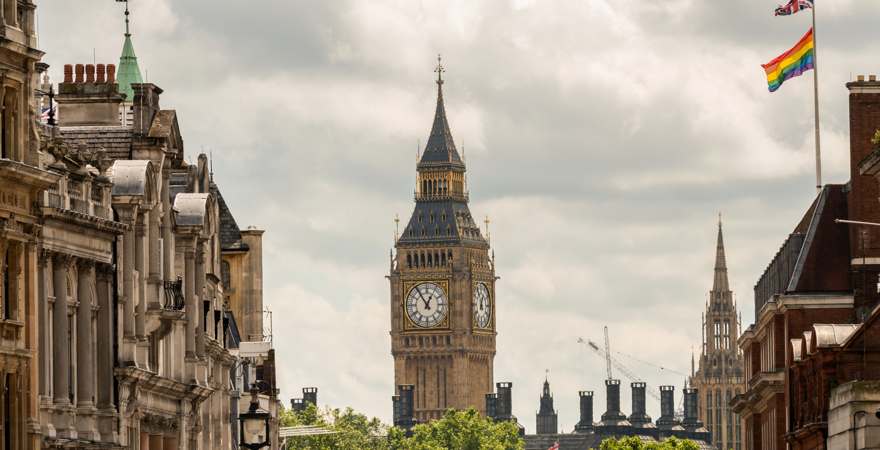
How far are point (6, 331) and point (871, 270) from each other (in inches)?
2096

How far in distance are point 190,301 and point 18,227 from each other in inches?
857

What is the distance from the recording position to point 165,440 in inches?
3211

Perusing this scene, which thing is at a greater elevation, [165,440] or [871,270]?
[871,270]

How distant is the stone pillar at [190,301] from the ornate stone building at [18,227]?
66.0 ft

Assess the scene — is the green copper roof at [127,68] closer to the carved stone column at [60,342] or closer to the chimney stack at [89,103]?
the chimney stack at [89,103]

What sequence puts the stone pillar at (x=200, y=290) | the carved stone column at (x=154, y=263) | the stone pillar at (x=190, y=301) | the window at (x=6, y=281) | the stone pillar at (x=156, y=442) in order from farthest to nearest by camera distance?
1. the stone pillar at (x=200, y=290)
2. the stone pillar at (x=190, y=301)
3. the stone pillar at (x=156, y=442)
4. the carved stone column at (x=154, y=263)
5. the window at (x=6, y=281)

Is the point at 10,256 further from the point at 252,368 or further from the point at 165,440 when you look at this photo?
the point at 252,368

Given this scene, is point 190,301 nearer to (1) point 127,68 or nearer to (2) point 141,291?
(2) point 141,291

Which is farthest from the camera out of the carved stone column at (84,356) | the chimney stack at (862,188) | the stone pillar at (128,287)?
the chimney stack at (862,188)

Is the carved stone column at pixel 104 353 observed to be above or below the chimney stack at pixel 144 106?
below

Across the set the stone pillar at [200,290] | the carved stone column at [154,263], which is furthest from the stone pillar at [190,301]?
the carved stone column at [154,263]

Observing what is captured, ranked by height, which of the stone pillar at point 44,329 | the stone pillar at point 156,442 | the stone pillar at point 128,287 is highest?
the stone pillar at point 128,287

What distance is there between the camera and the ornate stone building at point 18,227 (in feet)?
199

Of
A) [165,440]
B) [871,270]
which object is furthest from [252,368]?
[165,440]
